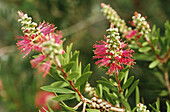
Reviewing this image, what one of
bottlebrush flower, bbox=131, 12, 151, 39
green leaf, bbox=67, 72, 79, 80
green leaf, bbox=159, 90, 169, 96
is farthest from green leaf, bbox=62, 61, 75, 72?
green leaf, bbox=159, 90, 169, 96

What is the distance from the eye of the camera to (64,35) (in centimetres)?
176

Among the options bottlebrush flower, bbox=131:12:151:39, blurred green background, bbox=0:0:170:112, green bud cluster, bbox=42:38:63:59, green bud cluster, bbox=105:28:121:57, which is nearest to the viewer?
green bud cluster, bbox=42:38:63:59

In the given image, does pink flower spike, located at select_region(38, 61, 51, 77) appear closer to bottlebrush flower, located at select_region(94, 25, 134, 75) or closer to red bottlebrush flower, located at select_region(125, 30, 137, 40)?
bottlebrush flower, located at select_region(94, 25, 134, 75)

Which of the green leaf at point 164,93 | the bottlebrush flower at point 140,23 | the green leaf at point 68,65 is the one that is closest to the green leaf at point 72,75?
the green leaf at point 68,65

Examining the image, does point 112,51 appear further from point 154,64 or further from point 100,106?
point 154,64

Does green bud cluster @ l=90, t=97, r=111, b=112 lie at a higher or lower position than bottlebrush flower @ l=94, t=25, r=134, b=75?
lower

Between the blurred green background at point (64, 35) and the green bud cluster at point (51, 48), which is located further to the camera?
the blurred green background at point (64, 35)

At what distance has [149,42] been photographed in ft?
3.07

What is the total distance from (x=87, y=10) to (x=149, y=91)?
1142mm

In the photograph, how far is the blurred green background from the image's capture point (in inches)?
55.2

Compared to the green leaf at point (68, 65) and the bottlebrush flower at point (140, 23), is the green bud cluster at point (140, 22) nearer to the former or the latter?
the bottlebrush flower at point (140, 23)

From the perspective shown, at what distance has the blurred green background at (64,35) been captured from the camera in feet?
4.60

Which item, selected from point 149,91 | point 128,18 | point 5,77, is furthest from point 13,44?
point 149,91

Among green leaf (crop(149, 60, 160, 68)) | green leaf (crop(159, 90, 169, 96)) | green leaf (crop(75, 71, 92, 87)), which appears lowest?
green leaf (crop(159, 90, 169, 96))
